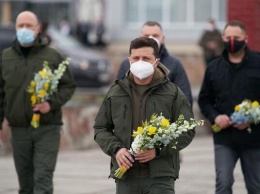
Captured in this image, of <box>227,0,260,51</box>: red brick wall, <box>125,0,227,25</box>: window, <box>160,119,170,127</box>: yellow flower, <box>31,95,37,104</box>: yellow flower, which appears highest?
<box>227,0,260,51</box>: red brick wall

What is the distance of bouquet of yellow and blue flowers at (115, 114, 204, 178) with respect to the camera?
808cm

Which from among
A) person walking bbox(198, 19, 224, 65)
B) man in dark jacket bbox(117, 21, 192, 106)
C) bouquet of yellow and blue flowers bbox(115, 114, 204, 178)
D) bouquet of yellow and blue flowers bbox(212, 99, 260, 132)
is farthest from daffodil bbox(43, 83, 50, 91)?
person walking bbox(198, 19, 224, 65)

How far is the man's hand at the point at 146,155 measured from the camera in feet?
26.7

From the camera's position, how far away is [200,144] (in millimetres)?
18234

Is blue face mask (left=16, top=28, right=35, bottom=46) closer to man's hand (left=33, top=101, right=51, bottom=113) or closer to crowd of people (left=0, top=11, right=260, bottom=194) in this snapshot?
crowd of people (left=0, top=11, right=260, bottom=194)

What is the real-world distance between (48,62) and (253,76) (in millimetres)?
2053

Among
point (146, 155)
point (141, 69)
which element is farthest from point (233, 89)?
point (146, 155)

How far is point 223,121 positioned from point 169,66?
0.92 meters

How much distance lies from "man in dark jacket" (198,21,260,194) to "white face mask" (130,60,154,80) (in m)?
2.20

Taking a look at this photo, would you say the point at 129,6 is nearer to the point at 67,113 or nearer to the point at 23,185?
the point at 67,113

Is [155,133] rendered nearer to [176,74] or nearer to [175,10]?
[176,74]

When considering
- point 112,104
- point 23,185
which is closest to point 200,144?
point 23,185

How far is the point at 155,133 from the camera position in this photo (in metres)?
8.12

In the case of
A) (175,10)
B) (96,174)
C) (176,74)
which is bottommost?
(96,174)
